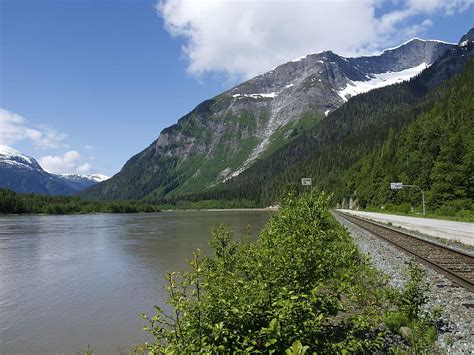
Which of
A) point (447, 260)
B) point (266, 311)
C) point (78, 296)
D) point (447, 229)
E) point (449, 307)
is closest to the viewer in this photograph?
point (266, 311)

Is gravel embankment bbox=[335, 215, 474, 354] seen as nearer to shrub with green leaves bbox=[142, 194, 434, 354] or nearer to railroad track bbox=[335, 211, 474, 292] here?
railroad track bbox=[335, 211, 474, 292]

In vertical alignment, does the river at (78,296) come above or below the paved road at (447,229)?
below

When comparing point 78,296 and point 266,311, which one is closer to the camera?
point 266,311

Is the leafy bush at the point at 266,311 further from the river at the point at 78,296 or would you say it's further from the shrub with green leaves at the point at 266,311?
the river at the point at 78,296

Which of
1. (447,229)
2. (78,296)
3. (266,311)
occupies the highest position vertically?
(266,311)

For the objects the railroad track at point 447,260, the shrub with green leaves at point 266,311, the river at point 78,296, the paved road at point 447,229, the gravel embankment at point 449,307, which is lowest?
the river at point 78,296

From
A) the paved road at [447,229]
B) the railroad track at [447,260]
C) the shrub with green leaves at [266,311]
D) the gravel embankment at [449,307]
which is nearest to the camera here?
the shrub with green leaves at [266,311]

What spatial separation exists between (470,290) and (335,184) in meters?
179

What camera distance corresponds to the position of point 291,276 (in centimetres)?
782

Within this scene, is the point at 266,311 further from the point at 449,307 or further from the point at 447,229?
the point at 447,229

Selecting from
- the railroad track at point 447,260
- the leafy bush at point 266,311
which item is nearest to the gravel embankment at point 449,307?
the railroad track at point 447,260

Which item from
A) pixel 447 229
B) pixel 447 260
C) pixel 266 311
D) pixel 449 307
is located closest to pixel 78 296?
pixel 266 311

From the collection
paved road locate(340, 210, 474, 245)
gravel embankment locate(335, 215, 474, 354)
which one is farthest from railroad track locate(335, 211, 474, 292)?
paved road locate(340, 210, 474, 245)

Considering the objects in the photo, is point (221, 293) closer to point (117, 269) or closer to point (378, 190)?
point (117, 269)
